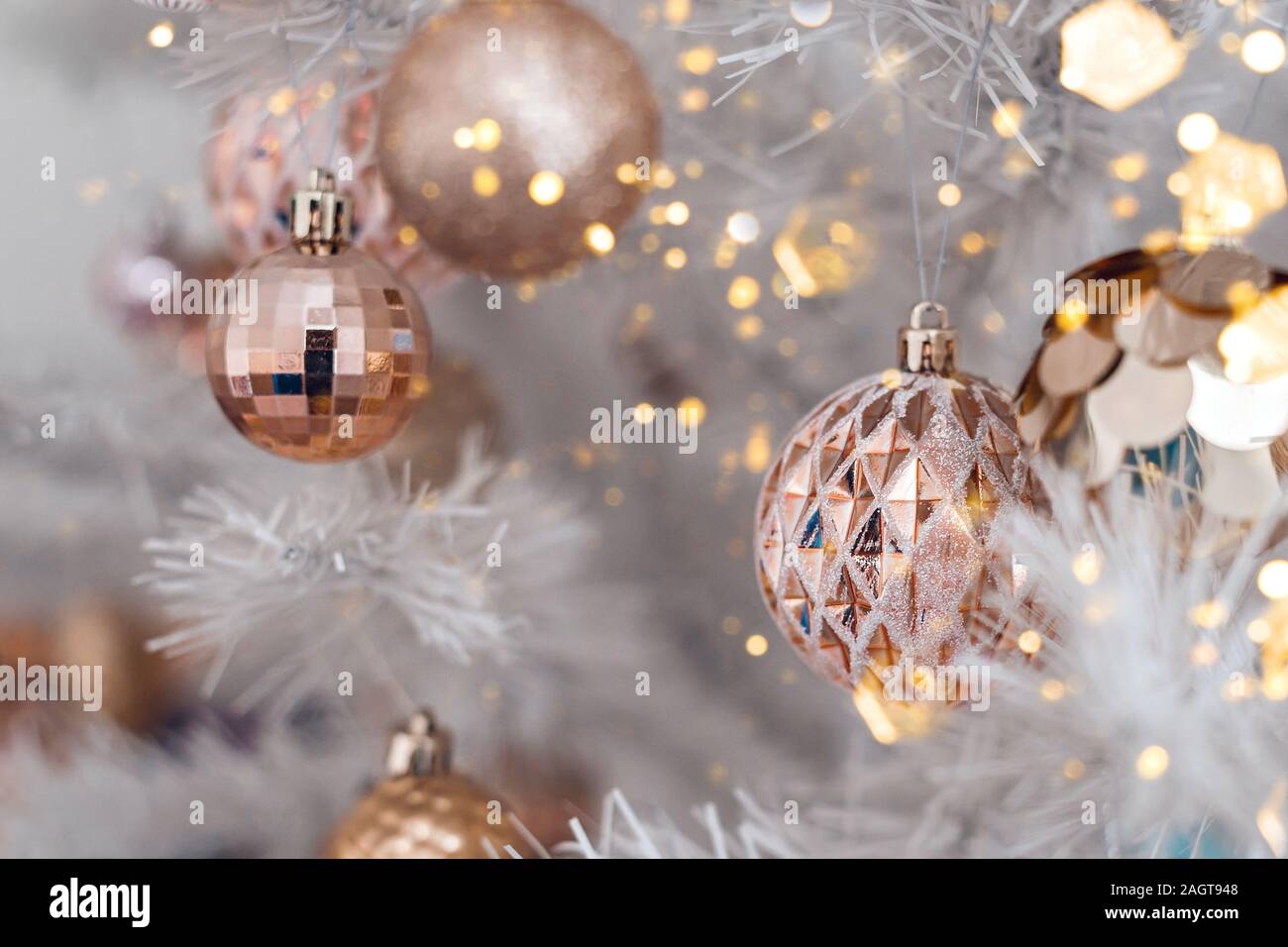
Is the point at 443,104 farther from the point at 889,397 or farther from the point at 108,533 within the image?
the point at 108,533

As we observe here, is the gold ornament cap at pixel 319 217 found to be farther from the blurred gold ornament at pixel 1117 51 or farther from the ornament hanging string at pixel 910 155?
the blurred gold ornament at pixel 1117 51

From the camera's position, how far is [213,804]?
982 mm

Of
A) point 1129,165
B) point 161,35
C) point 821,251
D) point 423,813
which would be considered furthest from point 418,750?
point 1129,165

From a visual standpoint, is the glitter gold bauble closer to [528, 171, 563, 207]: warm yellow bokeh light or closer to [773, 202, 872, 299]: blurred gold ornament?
[528, 171, 563, 207]: warm yellow bokeh light

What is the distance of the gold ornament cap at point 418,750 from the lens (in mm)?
878

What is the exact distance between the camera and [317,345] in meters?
0.74

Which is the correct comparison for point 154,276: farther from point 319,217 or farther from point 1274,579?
point 1274,579

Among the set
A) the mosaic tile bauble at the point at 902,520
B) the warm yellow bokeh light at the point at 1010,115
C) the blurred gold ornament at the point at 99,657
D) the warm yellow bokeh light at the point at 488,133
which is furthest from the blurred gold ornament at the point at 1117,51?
the blurred gold ornament at the point at 99,657

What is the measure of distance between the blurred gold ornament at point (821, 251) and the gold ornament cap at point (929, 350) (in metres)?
0.22

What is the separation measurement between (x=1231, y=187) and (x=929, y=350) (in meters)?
0.25

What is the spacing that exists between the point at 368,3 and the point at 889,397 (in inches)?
19.5
